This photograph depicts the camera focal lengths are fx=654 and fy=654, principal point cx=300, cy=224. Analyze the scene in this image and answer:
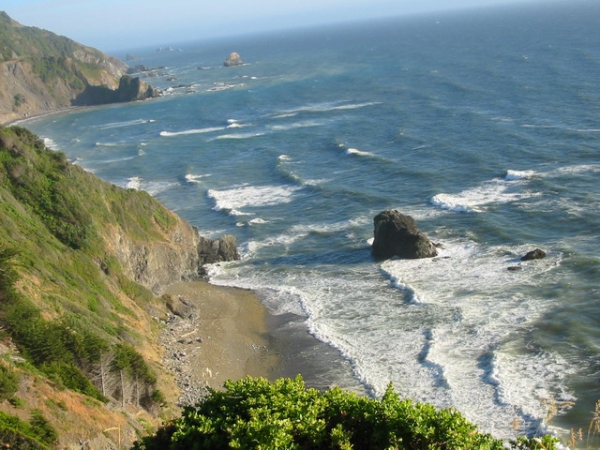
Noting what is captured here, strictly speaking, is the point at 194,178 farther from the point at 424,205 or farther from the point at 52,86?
the point at 52,86

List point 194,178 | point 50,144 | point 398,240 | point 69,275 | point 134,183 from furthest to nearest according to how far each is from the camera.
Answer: point 50,144, point 134,183, point 194,178, point 398,240, point 69,275

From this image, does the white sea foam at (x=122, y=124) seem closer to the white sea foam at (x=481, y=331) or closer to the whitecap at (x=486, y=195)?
the whitecap at (x=486, y=195)

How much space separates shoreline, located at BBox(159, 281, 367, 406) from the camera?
Result: 32844mm

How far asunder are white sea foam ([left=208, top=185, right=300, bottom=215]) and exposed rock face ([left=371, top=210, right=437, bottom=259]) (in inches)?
654

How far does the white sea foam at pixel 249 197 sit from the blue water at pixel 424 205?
0.33 meters

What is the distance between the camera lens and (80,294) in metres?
32.1

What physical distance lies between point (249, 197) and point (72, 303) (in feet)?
117

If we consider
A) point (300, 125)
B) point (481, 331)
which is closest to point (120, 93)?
point (300, 125)

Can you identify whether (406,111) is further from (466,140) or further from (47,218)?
(47,218)

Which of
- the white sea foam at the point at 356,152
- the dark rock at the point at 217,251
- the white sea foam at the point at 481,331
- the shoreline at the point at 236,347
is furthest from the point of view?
the white sea foam at the point at 356,152

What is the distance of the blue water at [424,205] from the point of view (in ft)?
105

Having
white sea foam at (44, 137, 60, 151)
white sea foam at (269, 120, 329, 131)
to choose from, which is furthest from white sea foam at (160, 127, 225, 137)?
white sea foam at (44, 137, 60, 151)

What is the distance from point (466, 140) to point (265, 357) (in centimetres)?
4484

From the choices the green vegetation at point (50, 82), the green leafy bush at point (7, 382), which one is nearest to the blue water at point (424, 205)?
the green leafy bush at point (7, 382)
